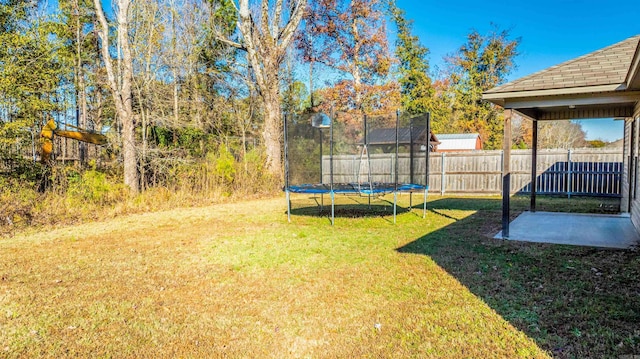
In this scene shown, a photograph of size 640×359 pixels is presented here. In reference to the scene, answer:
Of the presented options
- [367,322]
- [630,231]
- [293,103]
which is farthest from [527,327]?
[293,103]

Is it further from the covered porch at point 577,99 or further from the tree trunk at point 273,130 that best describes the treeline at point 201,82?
the covered porch at point 577,99

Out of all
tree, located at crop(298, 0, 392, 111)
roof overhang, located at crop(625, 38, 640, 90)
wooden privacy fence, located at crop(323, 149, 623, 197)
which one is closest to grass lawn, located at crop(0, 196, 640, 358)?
roof overhang, located at crop(625, 38, 640, 90)

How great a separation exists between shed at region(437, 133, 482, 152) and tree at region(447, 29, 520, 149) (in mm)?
988

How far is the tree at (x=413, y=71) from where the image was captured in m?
24.5

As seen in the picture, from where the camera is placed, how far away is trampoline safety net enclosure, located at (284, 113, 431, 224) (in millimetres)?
7266

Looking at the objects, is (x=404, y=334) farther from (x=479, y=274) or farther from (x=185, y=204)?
(x=185, y=204)

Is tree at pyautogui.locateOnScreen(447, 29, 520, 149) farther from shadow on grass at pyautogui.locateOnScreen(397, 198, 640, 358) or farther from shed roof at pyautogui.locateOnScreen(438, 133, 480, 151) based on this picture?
shadow on grass at pyautogui.locateOnScreen(397, 198, 640, 358)

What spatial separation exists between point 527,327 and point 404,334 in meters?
0.87

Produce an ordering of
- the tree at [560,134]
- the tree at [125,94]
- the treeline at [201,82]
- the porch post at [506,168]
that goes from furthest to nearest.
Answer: the tree at [560,134], the tree at [125,94], the treeline at [201,82], the porch post at [506,168]

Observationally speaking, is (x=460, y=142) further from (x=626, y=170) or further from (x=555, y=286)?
(x=555, y=286)

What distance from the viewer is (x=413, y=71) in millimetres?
24516

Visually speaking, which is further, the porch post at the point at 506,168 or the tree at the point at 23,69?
the tree at the point at 23,69

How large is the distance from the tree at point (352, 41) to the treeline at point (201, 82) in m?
0.06

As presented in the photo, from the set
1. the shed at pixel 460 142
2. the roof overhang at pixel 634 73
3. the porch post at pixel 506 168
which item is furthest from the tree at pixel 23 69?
the shed at pixel 460 142
